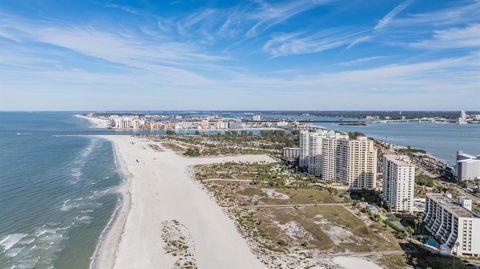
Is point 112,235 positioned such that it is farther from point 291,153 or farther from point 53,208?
point 291,153

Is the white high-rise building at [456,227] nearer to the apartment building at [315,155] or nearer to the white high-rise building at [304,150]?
the apartment building at [315,155]

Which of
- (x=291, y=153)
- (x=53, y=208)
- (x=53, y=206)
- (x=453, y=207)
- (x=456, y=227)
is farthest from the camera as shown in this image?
(x=291, y=153)

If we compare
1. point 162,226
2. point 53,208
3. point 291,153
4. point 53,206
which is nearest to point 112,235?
point 162,226

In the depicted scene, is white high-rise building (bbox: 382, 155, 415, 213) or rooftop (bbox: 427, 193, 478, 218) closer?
rooftop (bbox: 427, 193, 478, 218)

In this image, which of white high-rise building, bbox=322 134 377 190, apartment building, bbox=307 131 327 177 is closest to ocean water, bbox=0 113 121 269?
apartment building, bbox=307 131 327 177

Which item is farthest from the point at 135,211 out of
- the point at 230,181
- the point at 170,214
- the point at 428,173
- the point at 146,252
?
the point at 428,173

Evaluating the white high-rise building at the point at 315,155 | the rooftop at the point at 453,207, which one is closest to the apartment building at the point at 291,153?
the white high-rise building at the point at 315,155

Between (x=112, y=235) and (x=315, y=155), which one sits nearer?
(x=112, y=235)

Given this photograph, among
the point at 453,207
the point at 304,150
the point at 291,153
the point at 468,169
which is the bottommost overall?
the point at 468,169

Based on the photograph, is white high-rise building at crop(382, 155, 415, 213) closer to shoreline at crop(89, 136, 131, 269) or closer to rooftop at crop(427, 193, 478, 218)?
rooftop at crop(427, 193, 478, 218)
